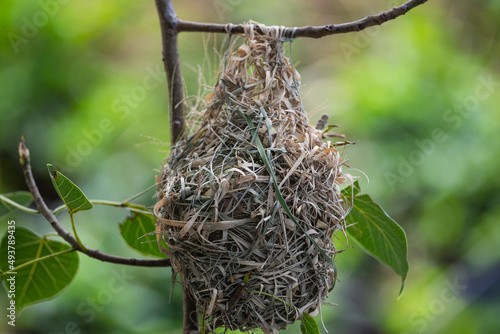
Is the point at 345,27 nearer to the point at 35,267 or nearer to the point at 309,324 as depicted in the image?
the point at 309,324

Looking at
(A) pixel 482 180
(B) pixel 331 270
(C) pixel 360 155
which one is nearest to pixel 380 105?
(C) pixel 360 155

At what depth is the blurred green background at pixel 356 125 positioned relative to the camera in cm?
230

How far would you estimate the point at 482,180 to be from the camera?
248 centimetres

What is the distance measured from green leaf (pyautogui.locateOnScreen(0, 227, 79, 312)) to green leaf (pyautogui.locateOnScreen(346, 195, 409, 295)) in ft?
1.67

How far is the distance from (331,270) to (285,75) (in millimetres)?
281

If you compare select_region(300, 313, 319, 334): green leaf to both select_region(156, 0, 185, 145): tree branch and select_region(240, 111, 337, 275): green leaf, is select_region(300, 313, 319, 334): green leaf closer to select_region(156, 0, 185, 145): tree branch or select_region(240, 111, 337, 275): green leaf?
select_region(240, 111, 337, 275): green leaf

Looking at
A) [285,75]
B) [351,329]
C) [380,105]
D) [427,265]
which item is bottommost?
[351,329]

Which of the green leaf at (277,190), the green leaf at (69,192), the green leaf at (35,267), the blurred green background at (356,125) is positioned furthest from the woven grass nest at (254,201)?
the blurred green background at (356,125)

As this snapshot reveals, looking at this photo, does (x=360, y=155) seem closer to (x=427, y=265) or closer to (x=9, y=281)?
(x=427, y=265)

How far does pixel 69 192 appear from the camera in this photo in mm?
627

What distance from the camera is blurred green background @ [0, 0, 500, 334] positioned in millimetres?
2297

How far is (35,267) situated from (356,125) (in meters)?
1.93

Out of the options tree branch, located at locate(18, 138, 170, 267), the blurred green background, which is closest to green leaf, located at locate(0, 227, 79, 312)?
tree branch, located at locate(18, 138, 170, 267)

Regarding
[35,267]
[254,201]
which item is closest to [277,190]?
[254,201]
